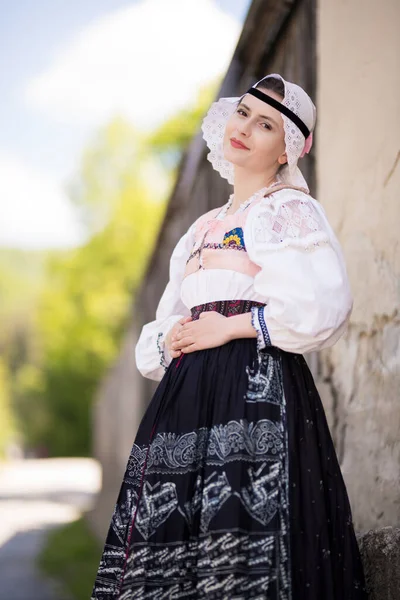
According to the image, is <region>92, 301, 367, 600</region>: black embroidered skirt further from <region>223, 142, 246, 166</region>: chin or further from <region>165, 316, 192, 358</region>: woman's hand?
<region>223, 142, 246, 166</region>: chin

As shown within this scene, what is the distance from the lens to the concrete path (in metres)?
6.76

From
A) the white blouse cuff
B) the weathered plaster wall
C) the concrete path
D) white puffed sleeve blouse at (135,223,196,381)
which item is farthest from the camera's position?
the concrete path

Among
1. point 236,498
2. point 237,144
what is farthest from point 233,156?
point 236,498

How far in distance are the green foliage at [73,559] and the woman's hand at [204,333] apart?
13.6 ft

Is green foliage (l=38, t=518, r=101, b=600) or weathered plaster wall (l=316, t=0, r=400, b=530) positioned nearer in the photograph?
weathered plaster wall (l=316, t=0, r=400, b=530)

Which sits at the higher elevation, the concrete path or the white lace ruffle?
the concrete path

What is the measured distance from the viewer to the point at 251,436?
211cm

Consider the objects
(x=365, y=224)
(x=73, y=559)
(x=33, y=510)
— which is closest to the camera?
(x=365, y=224)

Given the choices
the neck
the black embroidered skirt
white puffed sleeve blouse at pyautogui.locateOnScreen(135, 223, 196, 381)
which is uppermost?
the neck

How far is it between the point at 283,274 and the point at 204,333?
281 millimetres

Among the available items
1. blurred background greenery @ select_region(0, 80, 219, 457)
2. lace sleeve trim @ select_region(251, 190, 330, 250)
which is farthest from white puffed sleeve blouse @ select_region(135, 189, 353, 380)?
blurred background greenery @ select_region(0, 80, 219, 457)

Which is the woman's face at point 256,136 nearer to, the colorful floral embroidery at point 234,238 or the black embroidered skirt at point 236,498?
the colorful floral embroidery at point 234,238

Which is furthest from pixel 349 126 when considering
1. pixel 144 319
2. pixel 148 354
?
A: pixel 144 319

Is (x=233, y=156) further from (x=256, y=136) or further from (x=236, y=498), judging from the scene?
(x=236, y=498)
